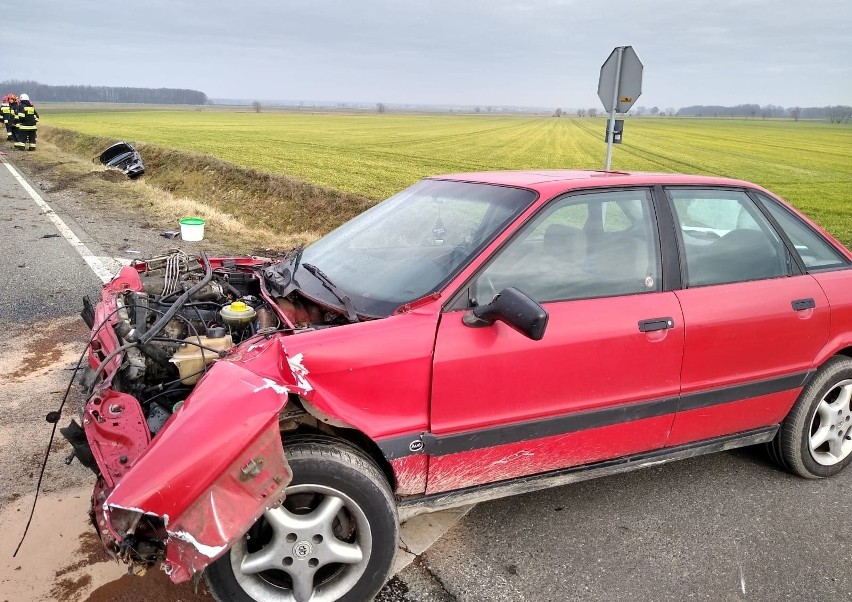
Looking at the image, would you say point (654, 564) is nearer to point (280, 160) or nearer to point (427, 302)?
point (427, 302)

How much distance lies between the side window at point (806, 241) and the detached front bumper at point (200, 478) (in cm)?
289

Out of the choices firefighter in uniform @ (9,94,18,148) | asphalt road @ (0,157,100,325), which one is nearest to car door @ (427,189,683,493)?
asphalt road @ (0,157,100,325)

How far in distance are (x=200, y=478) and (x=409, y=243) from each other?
1.63 m

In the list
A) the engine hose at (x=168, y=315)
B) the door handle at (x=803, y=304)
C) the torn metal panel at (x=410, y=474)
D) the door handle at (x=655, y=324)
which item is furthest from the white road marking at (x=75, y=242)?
the door handle at (x=803, y=304)

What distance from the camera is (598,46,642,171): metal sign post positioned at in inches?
315

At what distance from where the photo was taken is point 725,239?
335 cm

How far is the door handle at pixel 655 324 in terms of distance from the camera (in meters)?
2.86

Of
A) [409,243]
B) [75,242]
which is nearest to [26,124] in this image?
[75,242]

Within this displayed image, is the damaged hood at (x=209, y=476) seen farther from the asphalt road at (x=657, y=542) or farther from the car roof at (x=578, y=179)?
the car roof at (x=578, y=179)

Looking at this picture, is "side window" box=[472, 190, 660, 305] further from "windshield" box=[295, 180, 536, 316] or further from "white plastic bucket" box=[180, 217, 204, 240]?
"white plastic bucket" box=[180, 217, 204, 240]

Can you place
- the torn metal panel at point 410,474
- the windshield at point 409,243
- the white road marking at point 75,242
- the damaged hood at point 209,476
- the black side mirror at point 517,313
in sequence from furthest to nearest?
1. the white road marking at point 75,242
2. the windshield at point 409,243
3. the torn metal panel at point 410,474
4. the black side mirror at point 517,313
5. the damaged hood at point 209,476

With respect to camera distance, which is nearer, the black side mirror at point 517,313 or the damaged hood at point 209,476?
the damaged hood at point 209,476

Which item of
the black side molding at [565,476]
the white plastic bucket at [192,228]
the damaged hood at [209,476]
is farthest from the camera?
the white plastic bucket at [192,228]

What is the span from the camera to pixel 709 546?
296 centimetres
